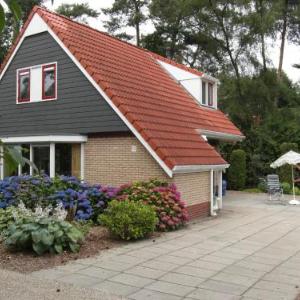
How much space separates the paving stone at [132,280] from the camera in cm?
613

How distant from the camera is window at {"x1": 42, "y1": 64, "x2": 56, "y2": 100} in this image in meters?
14.9

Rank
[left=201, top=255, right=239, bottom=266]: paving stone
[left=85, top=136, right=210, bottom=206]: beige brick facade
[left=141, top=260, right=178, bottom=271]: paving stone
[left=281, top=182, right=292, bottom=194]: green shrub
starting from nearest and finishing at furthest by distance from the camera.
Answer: [left=141, top=260, right=178, bottom=271]: paving stone, [left=201, top=255, right=239, bottom=266]: paving stone, [left=85, top=136, right=210, bottom=206]: beige brick facade, [left=281, top=182, right=292, bottom=194]: green shrub

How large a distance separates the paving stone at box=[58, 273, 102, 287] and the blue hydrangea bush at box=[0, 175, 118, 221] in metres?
4.15

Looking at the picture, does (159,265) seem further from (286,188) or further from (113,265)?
(286,188)

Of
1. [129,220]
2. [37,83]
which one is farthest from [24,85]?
[129,220]

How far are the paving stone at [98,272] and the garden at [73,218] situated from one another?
67 centimetres

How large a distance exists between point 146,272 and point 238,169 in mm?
16836

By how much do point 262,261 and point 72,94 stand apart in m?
8.72

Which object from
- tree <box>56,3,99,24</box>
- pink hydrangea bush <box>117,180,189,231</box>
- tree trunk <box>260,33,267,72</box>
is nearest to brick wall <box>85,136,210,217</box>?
pink hydrangea bush <box>117,180,189,231</box>

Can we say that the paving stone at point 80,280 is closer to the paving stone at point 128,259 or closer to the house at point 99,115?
the paving stone at point 128,259

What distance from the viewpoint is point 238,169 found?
2288cm

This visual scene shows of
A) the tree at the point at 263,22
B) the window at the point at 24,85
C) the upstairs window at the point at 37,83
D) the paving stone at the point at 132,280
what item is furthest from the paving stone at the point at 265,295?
the tree at the point at 263,22

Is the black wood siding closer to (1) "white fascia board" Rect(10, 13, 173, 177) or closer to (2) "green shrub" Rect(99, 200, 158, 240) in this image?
(1) "white fascia board" Rect(10, 13, 173, 177)

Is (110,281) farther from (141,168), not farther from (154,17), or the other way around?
(154,17)
